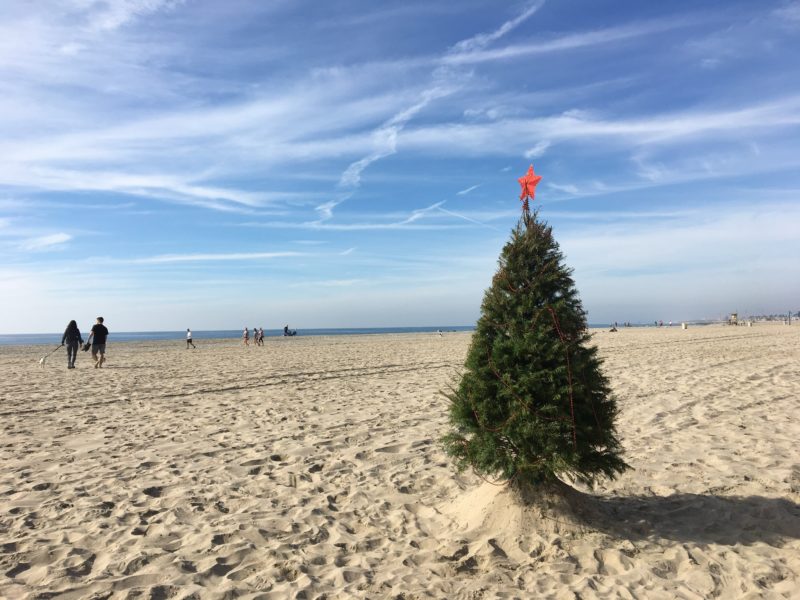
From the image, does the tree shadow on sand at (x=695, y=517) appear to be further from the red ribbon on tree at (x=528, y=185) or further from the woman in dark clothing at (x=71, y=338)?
the woman in dark clothing at (x=71, y=338)

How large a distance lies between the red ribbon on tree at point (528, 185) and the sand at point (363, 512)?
2.81 m

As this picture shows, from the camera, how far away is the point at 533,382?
168 inches

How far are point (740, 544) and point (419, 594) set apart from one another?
2893 mm

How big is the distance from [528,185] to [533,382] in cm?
184

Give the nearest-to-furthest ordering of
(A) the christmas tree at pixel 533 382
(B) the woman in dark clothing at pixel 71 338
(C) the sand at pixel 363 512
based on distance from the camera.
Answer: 1. (C) the sand at pixel 363 512
2. (A) the christmas tree at pixel 533 382
3. (B) the woman in dark clothing at pixel 71 338

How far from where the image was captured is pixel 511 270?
4613mm

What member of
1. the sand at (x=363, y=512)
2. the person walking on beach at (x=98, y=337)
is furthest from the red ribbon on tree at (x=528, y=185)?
the person walking on beach at (x=98, y=337)

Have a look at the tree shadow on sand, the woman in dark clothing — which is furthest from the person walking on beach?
the tree shadow on sand

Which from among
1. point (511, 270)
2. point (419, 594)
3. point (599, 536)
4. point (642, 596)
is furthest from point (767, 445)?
point (419, 594)

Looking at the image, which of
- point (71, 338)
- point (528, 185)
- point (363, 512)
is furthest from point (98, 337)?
point (528, 185)

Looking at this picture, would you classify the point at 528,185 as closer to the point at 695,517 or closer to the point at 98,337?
the point at 695,517

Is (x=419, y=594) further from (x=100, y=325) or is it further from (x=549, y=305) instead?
(x=100, y=325)

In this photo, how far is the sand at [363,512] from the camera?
386 cm

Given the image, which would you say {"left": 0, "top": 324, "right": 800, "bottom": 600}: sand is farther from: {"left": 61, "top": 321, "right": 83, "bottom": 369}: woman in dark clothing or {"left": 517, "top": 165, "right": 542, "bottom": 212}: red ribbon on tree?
{"left": 61, "top": 321, "right": 83, "bottom": 369}: woman in dark clothing
